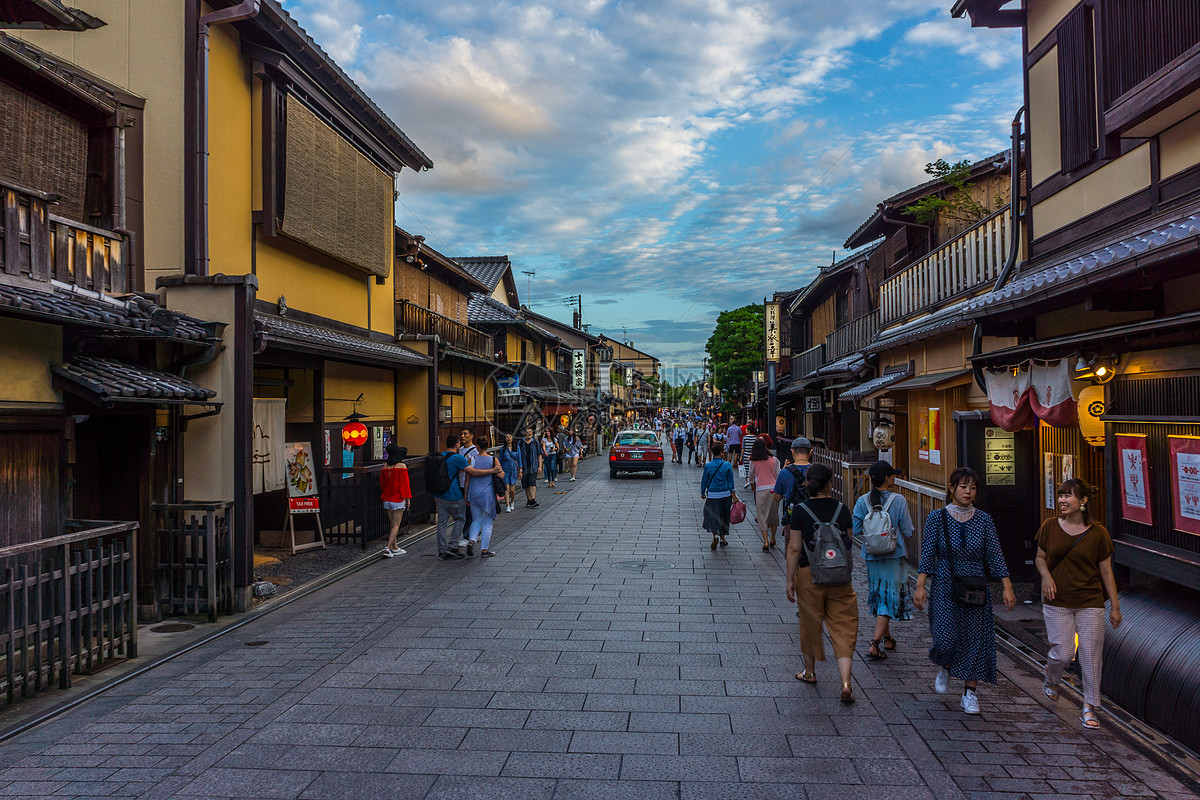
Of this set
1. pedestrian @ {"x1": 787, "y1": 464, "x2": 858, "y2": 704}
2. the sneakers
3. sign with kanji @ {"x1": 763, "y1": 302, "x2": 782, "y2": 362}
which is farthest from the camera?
sign with kanji @ {"x1": 763, "y1": 302, "x2": 782, "y2": 362}

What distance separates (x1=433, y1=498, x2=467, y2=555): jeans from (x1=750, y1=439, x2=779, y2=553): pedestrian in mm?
4894

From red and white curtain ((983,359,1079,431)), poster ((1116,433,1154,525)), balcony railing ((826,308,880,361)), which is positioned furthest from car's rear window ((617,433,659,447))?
poster ((1116,433,1154,525))

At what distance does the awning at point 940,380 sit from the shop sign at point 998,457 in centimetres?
80

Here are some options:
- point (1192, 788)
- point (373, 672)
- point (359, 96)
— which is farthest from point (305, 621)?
point (359, 96)

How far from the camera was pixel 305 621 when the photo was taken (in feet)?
26.5

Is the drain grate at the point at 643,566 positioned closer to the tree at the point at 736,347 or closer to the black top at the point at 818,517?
the black top at the point at 818,517

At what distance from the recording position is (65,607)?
5988 millimetres

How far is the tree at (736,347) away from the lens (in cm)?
4422

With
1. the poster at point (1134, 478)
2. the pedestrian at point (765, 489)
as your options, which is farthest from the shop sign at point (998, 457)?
the pedestrian at point (765, 489)

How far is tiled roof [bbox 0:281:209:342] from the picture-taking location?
19.8 feet

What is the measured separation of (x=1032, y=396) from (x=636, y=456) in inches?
742

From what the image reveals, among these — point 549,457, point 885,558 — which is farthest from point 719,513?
point 549,457

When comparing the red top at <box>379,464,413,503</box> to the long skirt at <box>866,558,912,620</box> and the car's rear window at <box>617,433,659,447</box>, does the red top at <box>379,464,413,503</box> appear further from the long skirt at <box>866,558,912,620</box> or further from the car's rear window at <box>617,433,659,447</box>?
the car's rear window at <box>617,433,659,447</box>

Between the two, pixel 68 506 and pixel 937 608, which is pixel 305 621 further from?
pixel 937 608
